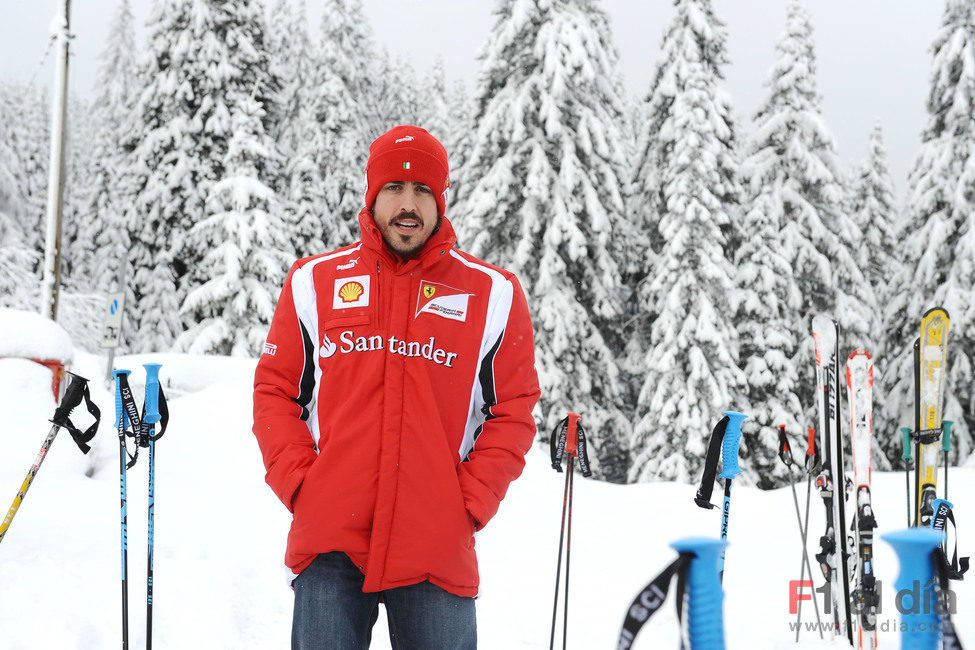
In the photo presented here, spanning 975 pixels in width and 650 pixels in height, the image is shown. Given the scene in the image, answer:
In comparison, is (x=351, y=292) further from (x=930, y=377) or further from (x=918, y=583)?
(x=930, y=377)

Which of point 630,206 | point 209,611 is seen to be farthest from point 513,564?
point 630,206

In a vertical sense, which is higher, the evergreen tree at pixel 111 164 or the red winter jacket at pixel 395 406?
the evergreen tree at pixel 111 164

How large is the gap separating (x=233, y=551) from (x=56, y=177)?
22.7ft

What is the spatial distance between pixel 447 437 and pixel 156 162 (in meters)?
23.4

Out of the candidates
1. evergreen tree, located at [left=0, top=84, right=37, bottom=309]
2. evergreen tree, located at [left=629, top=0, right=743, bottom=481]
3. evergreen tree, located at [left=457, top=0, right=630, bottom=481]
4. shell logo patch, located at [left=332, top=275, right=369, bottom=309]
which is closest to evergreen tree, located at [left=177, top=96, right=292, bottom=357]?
evergreen tree, located at [left=0, top=84, right=37, bottom=309]

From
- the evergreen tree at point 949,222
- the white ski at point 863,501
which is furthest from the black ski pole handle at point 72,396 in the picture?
the evergreen tree at point 949,222

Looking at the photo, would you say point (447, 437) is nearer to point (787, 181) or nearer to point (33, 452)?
point (33, 452)

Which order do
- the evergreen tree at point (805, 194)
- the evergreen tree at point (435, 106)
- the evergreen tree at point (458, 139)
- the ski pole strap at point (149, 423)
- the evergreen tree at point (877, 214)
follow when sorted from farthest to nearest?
the evergreen tree at point (435, 106)
the evergreen tree at point (877, 214)
the evergreen tree at point (458, 139)
the evergreen tree at point (805, 194)
the ski pole strap at point (149, 423)

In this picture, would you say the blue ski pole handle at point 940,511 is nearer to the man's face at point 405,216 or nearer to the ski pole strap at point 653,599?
the man's face at point 405,216

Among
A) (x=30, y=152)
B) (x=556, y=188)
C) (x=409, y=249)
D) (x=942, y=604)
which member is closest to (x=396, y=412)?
(x=409, y=249)

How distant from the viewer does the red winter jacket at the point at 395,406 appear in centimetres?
237

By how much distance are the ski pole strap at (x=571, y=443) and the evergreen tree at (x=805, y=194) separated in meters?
15.8

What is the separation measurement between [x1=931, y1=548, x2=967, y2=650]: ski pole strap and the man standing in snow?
1599 millimetres

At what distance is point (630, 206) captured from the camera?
20.6 m
